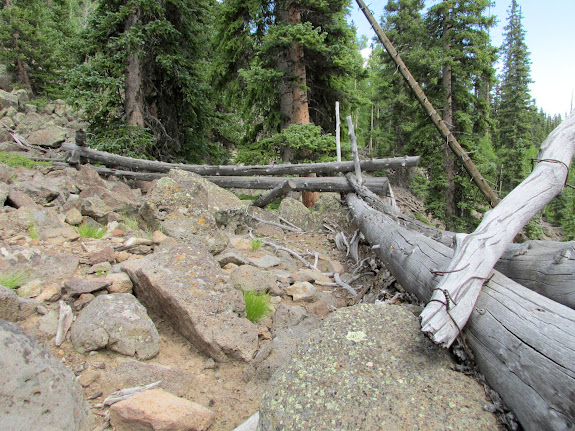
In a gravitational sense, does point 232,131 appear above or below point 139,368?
above

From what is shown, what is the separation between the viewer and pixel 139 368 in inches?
98.0

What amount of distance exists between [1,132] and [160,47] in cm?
1013

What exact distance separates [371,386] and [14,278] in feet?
10.0

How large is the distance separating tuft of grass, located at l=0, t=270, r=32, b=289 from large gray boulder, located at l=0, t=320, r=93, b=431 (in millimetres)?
1097

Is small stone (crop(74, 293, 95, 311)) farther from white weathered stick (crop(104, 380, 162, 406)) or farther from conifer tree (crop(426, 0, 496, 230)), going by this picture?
conifer tree (crop(426, 0, 496, 230))

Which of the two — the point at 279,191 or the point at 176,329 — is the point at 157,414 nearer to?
the point at 176,329

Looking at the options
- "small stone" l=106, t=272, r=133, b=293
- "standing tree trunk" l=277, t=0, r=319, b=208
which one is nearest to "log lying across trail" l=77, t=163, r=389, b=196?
"standing tree trunk" l=277, t=0, r=319, b=208

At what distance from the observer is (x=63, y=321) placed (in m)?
2.69

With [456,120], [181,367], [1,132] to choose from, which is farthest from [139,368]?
[1,132]

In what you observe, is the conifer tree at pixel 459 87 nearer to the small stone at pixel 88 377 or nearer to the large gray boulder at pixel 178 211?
the large gray boulder at pixel 178 211

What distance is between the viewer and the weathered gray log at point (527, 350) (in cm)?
151

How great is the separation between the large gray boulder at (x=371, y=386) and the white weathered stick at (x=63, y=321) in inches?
69.5

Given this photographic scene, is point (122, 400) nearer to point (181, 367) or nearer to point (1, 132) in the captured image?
point (181, 367)

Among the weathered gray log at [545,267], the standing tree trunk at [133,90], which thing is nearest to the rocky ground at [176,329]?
the weathered gray log at [545,267]
